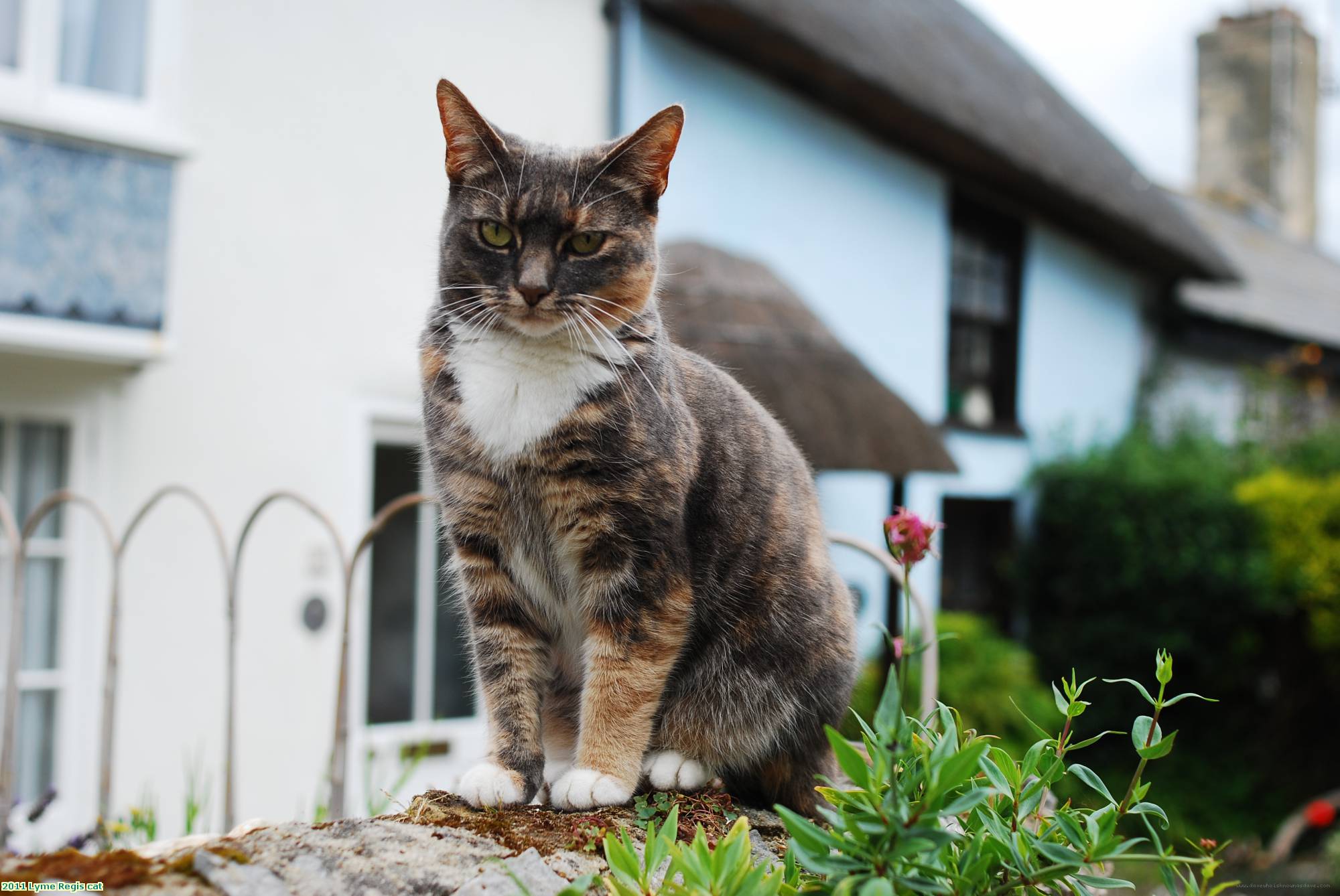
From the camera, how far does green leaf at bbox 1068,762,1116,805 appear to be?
1369 mm

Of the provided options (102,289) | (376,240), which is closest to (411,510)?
(376,240)

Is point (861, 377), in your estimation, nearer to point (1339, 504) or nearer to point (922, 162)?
point (922, 162)

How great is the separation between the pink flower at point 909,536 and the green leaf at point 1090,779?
0.37 m

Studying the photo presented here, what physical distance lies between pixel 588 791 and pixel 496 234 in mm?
989

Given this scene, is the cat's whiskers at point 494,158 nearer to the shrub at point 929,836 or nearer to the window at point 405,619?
the shrub at point 929,836

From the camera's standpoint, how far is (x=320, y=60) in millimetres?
5738

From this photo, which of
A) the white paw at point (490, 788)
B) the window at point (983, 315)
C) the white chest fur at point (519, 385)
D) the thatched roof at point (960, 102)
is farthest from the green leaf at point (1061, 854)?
the window at point (983, 315)

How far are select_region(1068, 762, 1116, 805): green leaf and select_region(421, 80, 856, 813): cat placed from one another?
2.18 ft

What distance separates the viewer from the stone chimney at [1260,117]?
15.2 m

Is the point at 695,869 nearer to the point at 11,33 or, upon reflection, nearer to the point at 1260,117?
the point at 11,33

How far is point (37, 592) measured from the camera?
16.8 feet

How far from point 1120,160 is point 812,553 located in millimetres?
10733

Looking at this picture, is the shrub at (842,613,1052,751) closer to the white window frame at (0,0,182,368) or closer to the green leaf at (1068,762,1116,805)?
the white window frame at (0,0,182,368)

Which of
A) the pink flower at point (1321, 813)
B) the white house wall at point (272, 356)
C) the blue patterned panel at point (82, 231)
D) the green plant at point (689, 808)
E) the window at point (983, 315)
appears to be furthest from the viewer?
the window at point (983, 315)
